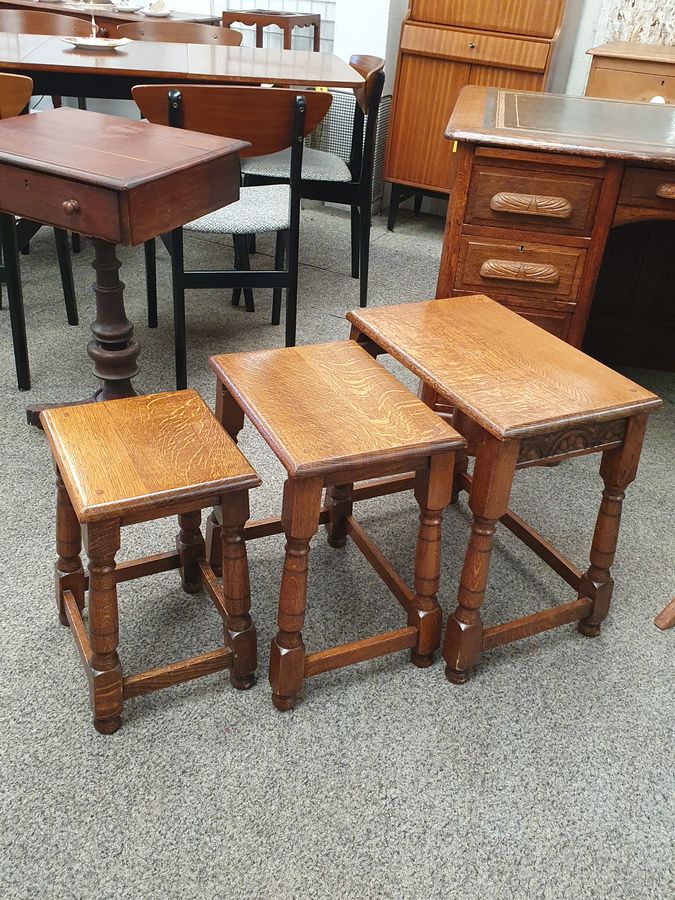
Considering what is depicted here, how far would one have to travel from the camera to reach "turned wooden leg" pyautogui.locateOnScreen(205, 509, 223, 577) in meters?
1.61

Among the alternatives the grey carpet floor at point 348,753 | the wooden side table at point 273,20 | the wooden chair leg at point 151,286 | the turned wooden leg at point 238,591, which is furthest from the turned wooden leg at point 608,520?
the wooden side table at point 273,20

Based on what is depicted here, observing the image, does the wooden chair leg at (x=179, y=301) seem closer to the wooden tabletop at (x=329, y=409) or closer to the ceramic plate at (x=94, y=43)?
the wooden tabletop at (x=329, y=409)

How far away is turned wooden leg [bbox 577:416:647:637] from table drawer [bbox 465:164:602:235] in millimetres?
787

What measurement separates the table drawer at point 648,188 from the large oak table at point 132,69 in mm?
1127

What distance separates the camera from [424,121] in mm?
4016

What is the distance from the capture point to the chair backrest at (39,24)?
345 cm

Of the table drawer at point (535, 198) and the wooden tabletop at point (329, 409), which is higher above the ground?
the table drawer at point (535, 198)

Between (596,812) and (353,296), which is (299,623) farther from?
(353,296)

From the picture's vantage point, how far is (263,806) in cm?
127

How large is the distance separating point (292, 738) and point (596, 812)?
0.52 meters

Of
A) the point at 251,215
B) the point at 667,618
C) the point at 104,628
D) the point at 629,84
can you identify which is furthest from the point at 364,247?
the point at 104,628

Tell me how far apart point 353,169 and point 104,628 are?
237 cm

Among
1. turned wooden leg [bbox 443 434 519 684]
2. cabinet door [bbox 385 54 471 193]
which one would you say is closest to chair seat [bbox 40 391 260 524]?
turned wooden leg [bbox 443 434 519 684]

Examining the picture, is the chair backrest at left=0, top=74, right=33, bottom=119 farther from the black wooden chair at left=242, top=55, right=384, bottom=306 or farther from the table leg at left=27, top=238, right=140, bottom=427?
the black wooden chair at left=242, top=55, right=384, bottom=306
